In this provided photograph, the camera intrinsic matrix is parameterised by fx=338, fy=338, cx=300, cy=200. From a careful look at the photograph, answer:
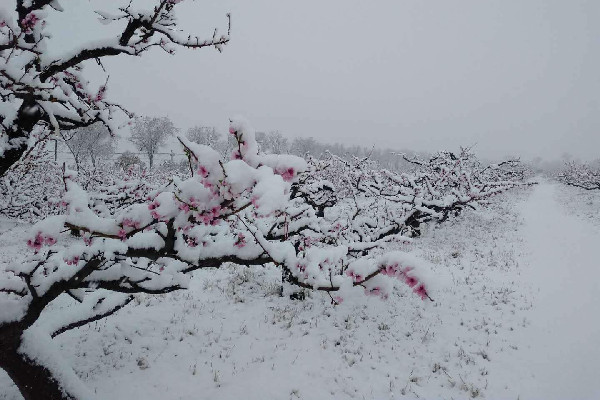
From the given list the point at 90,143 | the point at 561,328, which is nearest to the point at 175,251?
the point at 561,328

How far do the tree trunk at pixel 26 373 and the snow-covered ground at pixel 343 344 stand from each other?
1.90m

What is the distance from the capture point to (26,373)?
332 centimetres

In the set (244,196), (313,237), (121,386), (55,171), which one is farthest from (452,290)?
(55,171)

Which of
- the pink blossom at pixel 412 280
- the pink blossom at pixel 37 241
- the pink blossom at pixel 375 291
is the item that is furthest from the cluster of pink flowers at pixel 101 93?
the pink blossom at pixel 412 280

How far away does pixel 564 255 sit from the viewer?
1337cm

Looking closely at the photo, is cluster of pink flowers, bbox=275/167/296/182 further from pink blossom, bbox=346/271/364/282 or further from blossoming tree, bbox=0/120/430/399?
pink blossom, bbox=346/271/364/282

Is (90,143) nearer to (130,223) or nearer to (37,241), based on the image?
(37,241)

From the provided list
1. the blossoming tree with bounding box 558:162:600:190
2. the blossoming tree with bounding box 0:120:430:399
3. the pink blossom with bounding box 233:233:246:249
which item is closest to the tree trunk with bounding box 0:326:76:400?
the blossoming tree with bounding box 0:120:430:399

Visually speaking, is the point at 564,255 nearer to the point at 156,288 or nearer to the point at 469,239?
the point at 469,239

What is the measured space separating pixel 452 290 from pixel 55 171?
21.5 metres

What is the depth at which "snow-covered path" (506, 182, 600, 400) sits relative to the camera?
222 inches

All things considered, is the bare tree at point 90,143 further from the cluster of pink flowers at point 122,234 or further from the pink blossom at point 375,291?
the pink blossom at point 375,291

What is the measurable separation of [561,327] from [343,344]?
5.06m

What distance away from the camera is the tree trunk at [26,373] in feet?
10.6
